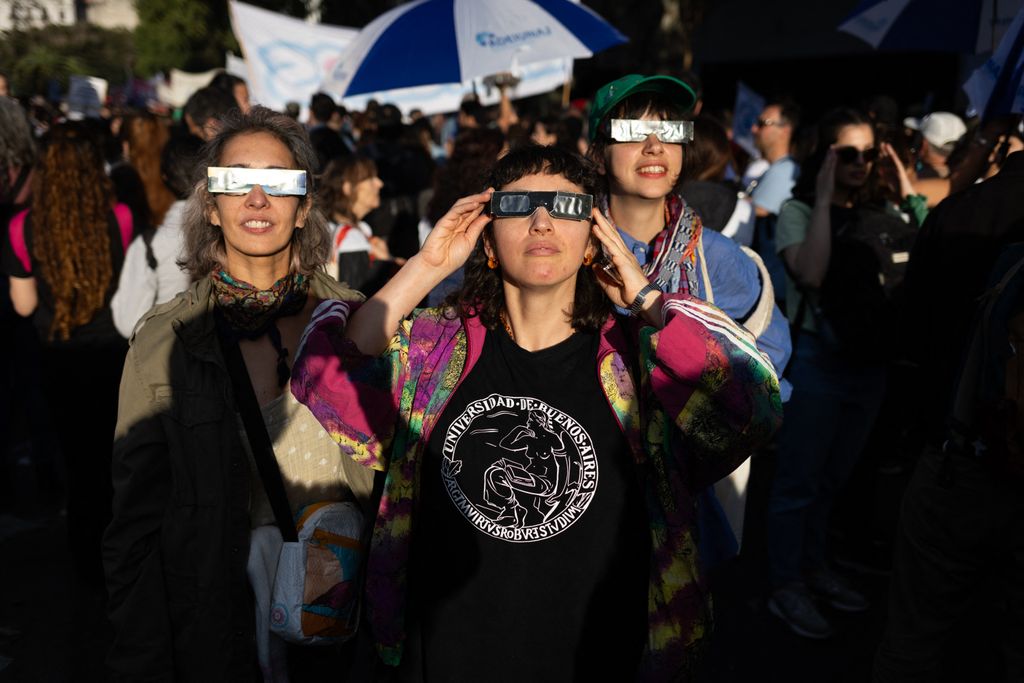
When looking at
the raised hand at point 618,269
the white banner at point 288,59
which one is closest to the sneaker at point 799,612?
the raised hand at point 618,269

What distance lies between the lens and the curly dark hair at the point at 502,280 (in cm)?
234

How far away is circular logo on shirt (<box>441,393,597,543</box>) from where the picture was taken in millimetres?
2195

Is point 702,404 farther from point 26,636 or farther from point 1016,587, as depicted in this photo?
point 26,636

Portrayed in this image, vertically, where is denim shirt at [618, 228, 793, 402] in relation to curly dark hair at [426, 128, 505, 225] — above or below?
below

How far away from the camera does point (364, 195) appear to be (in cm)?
571

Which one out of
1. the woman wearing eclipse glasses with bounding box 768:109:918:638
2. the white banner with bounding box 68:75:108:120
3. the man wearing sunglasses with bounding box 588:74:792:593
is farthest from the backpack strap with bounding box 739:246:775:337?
the white banner with bounding box 68:75:108:120

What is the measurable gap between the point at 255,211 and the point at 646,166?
124 centimetres

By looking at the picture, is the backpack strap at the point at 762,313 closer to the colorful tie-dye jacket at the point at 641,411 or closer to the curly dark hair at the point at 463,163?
the colorful tie-dye jacket at the point at 641,411

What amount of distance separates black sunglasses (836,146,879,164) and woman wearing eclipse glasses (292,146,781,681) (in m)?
2.31

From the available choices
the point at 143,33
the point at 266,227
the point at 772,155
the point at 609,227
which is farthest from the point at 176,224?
the point at 143,33

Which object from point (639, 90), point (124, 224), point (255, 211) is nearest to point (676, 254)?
point (639, 90)

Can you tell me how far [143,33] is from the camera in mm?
33844

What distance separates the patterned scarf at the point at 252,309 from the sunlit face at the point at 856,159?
270cm

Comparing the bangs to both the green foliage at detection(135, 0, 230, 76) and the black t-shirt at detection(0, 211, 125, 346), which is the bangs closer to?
the black t-shirt at detection(0, 211, 125, 346)
